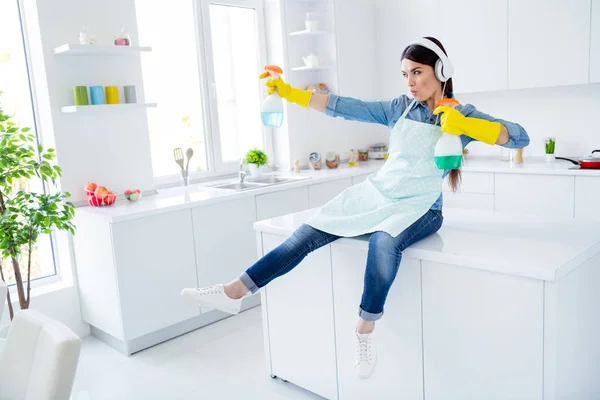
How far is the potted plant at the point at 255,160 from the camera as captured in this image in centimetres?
399

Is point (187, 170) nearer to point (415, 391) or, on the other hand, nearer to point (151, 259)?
point (151, 259)

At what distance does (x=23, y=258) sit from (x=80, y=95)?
40.4 inches

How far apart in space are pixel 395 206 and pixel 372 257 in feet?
0.82

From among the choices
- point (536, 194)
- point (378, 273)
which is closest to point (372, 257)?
point (378, 273)

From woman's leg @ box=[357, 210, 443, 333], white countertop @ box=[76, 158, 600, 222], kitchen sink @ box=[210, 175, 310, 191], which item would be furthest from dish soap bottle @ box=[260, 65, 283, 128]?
kitchen sink @ box=[210, 175, 310, 191]

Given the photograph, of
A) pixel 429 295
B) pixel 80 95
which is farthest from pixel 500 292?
pixel 80 95

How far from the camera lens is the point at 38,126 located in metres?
3.16

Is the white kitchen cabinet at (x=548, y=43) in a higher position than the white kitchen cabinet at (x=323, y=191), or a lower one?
higher

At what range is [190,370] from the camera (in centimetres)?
272

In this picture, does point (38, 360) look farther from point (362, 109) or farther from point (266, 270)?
point (362, 109)

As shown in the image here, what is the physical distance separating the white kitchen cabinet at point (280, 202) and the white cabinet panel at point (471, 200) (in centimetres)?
117

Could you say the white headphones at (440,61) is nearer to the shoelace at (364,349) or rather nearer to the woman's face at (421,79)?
the woman's face at (421,79)

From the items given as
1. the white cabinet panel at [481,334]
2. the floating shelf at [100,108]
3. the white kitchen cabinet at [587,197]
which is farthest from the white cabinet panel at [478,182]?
the floating shelf at [100,108]

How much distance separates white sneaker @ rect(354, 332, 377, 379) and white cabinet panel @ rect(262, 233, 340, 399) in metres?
0.33
